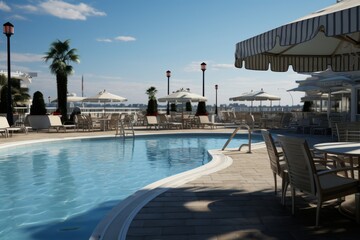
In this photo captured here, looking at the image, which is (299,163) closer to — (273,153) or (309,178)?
(309,178)

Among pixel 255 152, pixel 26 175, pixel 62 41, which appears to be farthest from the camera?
pixel 62 41

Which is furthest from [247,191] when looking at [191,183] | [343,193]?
[343,193]

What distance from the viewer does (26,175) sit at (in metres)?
7.12

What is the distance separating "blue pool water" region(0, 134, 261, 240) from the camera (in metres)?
4.29

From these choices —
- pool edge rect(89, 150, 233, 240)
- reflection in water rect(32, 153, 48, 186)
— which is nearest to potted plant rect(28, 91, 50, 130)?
reflection in water rect(32, 153, 48, 186)

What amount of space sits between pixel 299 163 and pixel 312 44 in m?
2.43

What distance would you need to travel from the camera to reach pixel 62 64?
18906 millimetres

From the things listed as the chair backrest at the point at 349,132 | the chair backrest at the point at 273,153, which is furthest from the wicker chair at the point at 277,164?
the chair backrest at the point at 349,132

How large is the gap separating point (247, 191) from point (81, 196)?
8.76 ft

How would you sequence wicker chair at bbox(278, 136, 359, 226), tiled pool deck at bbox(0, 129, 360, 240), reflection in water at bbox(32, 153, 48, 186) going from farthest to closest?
reflection in water at bbox(32, 153, 48, 186)
wicker chair at bbox(278, 136, 359, 226)
tiled pool deck at bbox(0, 129, 360, 240)

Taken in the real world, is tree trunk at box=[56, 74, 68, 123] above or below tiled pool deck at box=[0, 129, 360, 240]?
above

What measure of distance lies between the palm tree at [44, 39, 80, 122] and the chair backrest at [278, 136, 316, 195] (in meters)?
16.8

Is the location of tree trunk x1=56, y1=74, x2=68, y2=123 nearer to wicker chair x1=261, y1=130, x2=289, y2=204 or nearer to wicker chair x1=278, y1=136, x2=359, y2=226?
wicker chair x1=261, y1=130, x2=289, y2=204

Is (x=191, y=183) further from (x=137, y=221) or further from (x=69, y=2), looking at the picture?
(x=69, y=2)
